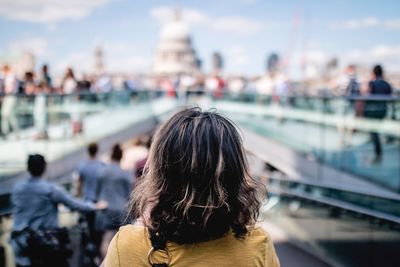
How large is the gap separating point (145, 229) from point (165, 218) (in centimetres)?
7

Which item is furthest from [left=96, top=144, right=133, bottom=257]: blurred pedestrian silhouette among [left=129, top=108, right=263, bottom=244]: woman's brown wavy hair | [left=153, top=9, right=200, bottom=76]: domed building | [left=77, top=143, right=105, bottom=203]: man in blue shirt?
[left=153, top=9, right=200, bottom=76]: domed building

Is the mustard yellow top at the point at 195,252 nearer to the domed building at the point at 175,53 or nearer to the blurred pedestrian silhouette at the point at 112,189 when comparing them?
the blurred pedestrian silhouette at the point at 112,189

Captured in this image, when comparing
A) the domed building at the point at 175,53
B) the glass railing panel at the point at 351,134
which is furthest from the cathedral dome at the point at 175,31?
the glass railing panel at the point at 351,134

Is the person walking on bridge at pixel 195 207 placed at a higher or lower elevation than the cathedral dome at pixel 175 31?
lower

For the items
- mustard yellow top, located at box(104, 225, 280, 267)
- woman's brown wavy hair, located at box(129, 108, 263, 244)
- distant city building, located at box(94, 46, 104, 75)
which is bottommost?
mustard yellow top, located at box(104, 225, 280, 267)

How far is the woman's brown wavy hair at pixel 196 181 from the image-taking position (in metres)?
1.49

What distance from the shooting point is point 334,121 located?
8.45 meters

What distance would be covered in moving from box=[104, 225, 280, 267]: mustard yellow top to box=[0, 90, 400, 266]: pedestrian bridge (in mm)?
554

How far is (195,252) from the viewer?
1.48 m

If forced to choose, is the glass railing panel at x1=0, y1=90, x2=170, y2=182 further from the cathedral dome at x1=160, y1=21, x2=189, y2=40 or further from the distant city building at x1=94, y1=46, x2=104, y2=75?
the cathedral dome at x1=160, y1=21, x2=189, y2=40

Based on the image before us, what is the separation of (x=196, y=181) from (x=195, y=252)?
0.68 ft

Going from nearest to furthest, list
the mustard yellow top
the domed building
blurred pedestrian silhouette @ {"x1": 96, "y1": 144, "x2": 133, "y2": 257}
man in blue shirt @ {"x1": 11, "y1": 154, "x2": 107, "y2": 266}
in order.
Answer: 1. the mustard yellow top
2. man in blue shirt @ {"x1": 11, "y1": 154, "x2": 107, "y2": 266}
3. blurred pedestrian silhouette @ {"x1": 96, "y1": 144, "x2": 133, "y2": 257}
4. the domed building

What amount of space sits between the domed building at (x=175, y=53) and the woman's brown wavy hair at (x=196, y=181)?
10281 cm

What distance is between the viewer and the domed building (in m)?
107
